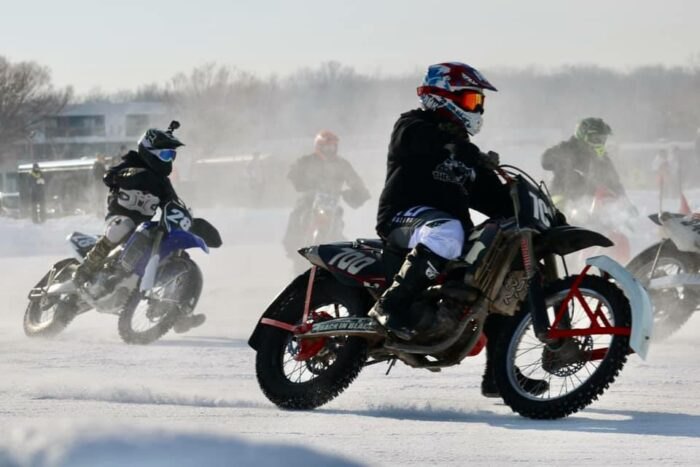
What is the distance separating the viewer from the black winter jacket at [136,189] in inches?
481

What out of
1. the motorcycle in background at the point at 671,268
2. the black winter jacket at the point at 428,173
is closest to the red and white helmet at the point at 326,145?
the motorcycle in background at the point at 671,268

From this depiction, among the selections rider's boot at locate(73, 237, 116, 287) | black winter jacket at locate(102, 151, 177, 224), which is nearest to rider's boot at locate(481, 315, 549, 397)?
black winter jacket at locate(102, 151, 177, 224)

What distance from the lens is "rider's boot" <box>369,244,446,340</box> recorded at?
7113mm

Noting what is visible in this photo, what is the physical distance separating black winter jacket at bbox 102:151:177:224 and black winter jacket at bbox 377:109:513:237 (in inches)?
203

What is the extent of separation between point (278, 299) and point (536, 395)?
153cm

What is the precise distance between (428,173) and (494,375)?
1.07m

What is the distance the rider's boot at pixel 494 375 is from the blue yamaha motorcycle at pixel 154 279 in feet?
16.0

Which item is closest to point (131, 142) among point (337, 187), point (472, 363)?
point (337, 187)

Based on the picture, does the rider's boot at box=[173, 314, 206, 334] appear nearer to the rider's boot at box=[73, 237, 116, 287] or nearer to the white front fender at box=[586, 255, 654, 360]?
the rider's boot at box=[73, 237, 116, 287]

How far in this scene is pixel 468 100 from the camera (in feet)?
24.0

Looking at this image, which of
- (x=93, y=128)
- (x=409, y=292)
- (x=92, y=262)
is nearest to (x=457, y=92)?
(x=409, y=292)

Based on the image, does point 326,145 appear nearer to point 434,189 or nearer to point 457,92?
point 457,92

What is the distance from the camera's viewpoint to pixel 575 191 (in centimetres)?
1480

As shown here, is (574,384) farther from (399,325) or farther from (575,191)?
(575,191)
